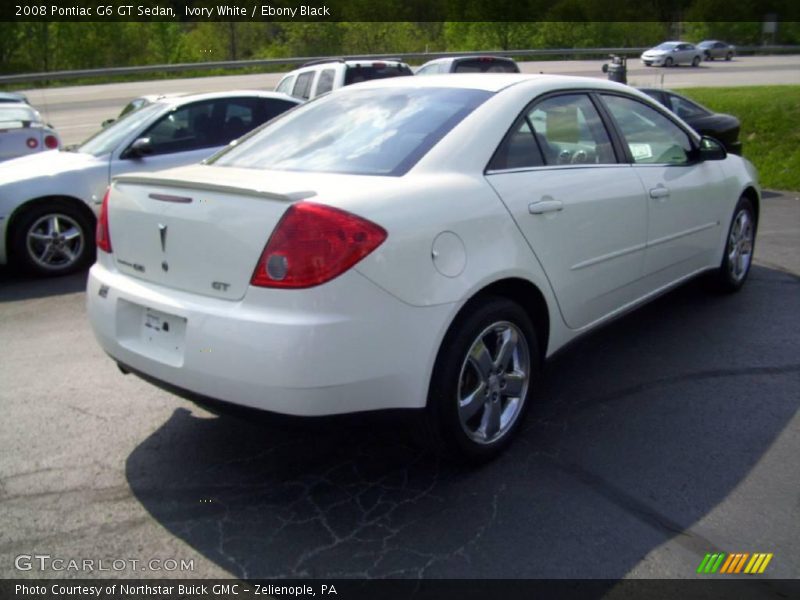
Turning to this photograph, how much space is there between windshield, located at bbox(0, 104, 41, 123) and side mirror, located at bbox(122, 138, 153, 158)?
3227 millimetres

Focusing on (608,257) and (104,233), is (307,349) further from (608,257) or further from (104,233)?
(608,257)

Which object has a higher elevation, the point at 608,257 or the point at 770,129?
the point at 770,129

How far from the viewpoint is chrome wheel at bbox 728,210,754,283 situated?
18.7 ft

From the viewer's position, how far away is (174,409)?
4098mm

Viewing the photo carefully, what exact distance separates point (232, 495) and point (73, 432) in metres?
1.13

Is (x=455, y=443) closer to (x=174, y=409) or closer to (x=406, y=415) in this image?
(x=406, y=415)

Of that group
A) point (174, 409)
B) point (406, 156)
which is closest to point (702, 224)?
point (406, 156)

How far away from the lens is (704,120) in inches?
448

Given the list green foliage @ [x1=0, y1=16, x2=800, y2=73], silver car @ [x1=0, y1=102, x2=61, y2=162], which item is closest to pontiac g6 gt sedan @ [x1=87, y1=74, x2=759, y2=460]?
silver car @ [x1=0, y1=102, x2=61, y2=162]

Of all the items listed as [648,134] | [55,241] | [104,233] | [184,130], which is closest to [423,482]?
[104,233]

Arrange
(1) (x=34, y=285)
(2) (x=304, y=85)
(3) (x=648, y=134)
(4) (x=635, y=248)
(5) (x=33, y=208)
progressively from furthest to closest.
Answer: (2) (x=304, y=85)
(5) (x=33, y=208)
(1) (x=34, y=285)
(3) (x=648, y=134)
(4) (x=635, y=248)

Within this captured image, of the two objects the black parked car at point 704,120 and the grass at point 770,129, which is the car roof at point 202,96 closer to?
the black parked car at point 704,120

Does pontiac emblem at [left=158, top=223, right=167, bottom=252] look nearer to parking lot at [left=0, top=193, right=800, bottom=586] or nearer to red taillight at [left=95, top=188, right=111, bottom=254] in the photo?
red taillight at [left=95, top=188, right=111, bottom=254]

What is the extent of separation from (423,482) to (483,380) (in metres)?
0.51
